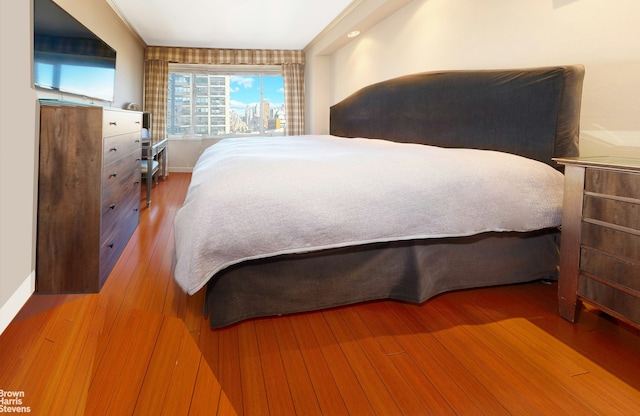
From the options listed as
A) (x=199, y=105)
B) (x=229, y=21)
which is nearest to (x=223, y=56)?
(x=199, y=105)

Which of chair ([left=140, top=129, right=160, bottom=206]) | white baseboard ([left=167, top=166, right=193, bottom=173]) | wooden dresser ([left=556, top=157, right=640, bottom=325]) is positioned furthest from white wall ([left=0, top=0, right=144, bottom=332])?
white baseboard ([left=167, top=166, right=193, bottom=173])

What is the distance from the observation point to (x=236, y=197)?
4.30 feet

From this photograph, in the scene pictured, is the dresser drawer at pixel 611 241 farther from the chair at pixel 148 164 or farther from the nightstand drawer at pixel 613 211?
the chair at pixel 148 164

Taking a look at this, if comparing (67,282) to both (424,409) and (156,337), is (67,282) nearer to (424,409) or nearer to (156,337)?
(156,337)

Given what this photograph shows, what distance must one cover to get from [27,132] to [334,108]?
3.71m

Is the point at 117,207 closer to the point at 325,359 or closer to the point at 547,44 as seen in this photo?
the point at 325,359

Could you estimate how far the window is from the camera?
6.65 metres

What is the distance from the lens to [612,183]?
51.6 inches

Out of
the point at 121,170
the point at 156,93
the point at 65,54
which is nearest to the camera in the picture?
the point at 121,170

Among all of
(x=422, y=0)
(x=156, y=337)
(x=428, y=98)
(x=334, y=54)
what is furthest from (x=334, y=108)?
(x=156, y=337)

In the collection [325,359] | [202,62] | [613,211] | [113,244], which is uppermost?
[202,62]

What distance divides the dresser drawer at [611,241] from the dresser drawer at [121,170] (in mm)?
2153

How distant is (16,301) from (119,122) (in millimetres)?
1146

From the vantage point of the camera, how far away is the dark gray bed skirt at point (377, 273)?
1.42 meters
